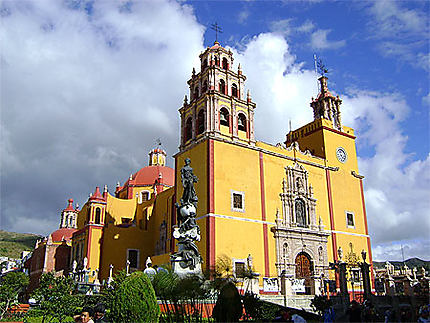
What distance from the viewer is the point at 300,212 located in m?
26.8

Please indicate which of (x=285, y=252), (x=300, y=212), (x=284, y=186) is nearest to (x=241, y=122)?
(x=284, y=186)

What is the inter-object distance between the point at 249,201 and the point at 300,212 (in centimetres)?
454

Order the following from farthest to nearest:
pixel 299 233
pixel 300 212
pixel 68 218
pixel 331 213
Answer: pixel 68 218, pixel 331 213, pixel 300 212, pixel 299 233

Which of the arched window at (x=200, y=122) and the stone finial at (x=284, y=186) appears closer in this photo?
the arched window at (x=200, y=122)

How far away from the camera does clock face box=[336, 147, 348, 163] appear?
30.8 metres

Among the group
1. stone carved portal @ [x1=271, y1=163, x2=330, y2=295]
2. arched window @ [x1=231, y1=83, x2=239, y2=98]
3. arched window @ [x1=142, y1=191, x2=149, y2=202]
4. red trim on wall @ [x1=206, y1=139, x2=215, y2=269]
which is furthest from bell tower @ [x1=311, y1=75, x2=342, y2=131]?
arched window @ [x1=142, y1=191, x2=149, y2=202]

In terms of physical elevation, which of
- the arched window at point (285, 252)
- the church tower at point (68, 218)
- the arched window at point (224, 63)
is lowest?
the arched window at point (285, 252)

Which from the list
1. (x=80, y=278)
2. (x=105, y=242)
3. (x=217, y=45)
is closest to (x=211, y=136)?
(x=217, y=45)

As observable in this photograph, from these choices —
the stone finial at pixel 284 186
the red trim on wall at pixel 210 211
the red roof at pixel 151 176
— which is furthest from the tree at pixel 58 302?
the red roof at pixel 151 176

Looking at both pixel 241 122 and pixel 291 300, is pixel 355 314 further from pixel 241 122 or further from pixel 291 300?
pixel 241 122

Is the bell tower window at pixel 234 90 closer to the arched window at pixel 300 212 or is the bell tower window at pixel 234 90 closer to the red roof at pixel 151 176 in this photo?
the arched window at pixel 300 212

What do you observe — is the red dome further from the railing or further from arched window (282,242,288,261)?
the railing

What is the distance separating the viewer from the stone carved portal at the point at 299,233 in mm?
24719

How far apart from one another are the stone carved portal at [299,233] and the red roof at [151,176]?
621 inches
